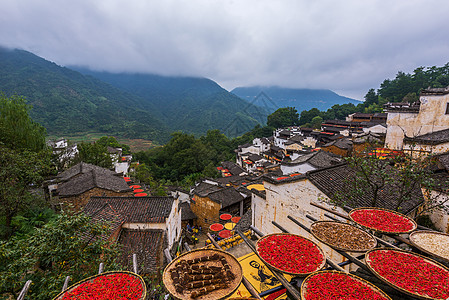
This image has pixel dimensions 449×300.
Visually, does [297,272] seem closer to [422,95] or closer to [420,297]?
[420,297]

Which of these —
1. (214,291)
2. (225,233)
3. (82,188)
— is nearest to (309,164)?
(225,233)

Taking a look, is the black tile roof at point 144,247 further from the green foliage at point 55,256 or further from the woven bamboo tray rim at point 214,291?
the woven bamboo tray rim at point 214,291

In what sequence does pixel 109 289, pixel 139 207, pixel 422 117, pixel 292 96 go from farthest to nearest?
pixel 292 96 → pixel 422 117 → pixel 139 207 → pixel 109 289

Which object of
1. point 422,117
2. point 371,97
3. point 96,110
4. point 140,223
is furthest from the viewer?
point 96,110

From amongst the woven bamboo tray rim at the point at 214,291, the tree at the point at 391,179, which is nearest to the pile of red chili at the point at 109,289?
the woven bamboo tray rim at the point at 214,291

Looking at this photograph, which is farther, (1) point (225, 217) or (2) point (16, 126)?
(1) point (225, 217)

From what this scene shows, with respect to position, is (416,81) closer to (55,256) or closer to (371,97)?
(371,97)

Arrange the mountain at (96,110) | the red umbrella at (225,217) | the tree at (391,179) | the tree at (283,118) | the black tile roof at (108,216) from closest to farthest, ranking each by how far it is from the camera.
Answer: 1. the tree at (391,179)
2. the black tile roof at (108,216)
3. the red umbrella at (225,217)
4. the tree at (283,118)
5. the mountain at (96,110)
